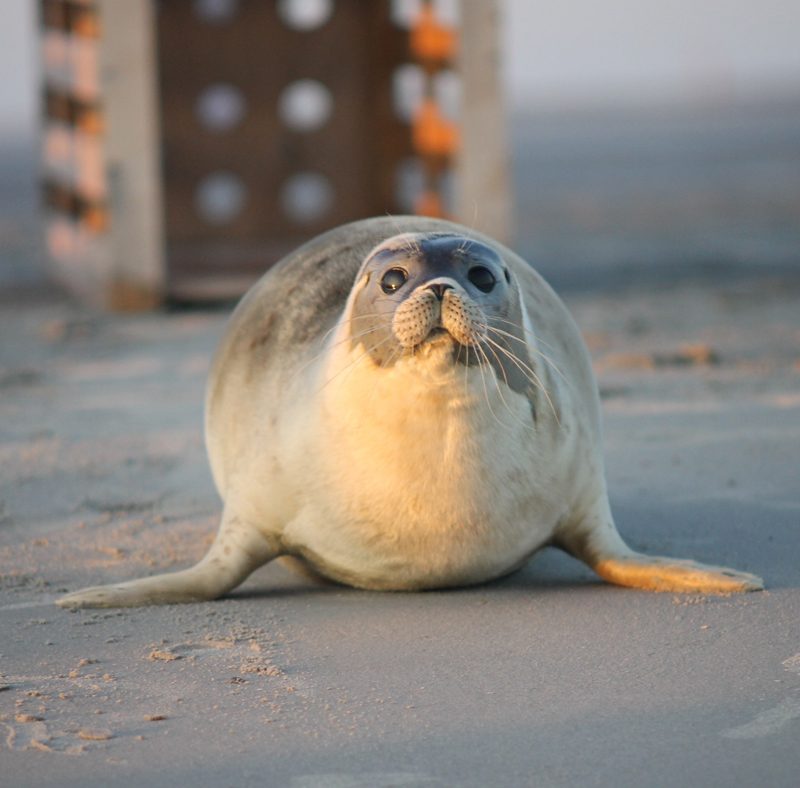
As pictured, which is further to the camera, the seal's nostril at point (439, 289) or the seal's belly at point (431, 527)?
the seal's belly at point (431, 527)

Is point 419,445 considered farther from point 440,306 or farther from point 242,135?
point 242,135

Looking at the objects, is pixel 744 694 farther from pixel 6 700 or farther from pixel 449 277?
pixel 6 700

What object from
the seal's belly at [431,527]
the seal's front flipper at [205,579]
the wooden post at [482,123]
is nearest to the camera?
the seal's belly at [431,527]

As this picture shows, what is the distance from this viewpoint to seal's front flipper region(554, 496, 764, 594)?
3062 millimetres

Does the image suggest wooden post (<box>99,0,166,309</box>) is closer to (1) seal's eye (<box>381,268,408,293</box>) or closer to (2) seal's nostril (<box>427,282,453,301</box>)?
(1) seal's eye (<box>381,268,408,293</box>)

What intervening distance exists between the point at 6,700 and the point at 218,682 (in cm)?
41

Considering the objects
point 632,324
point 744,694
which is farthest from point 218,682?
point 632,324

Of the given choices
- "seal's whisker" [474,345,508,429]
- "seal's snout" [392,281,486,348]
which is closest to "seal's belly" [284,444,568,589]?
"seal's whisker" [474,345,508,429]

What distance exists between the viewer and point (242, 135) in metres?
10.4

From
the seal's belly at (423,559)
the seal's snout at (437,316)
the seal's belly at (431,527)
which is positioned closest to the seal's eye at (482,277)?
the seal's snout at (437,316)

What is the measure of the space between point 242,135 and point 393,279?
7.88 meters

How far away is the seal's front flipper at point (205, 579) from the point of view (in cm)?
309

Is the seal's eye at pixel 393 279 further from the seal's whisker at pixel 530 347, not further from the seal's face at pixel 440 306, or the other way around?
the seal's whisker at pixel 530 347

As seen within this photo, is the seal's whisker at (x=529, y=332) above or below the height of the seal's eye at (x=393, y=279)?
below
